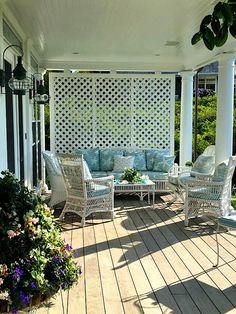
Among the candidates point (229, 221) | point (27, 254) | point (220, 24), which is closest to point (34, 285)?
point (27, 254)

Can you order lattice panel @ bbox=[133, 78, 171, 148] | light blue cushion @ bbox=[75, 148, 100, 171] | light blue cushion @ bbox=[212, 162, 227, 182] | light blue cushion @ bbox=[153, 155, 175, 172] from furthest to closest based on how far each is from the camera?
1. lattice panel @ bbox=[133, 78, 171, 148]
2. light blue cushion @ bbox=[75, 148, 100, 171]
3. light blue cushion @ bbox=[153, 155, 175, 172]
4. light blue cushion @ bbox=[212, 162, 227, 182]

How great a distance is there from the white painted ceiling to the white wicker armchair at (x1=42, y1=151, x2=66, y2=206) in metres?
1.88

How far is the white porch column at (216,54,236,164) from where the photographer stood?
5.95m

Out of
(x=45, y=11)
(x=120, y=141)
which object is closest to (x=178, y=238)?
(x=45, y=11)

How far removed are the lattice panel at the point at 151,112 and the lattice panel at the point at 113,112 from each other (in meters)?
0.18

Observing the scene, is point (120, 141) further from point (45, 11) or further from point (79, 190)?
point (45, 11)

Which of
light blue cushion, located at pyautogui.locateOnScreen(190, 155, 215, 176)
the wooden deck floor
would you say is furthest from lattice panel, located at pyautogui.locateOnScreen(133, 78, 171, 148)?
the wooden deck floor

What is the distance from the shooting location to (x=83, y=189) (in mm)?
5723

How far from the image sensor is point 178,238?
4.93 m

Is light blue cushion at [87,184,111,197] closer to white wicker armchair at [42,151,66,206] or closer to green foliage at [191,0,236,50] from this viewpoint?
white wicker armchair at [42,151,66,206]

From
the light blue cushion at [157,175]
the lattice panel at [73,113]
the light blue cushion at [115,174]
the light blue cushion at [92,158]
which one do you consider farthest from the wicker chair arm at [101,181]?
the lattice panel at [73,113]

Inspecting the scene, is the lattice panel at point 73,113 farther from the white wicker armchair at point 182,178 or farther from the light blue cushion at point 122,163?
the white wicker armchair at point 182,178

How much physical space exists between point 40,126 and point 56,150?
638mm

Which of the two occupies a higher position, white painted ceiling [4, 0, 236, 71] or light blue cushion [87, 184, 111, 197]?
white painted ceiling [4, 0, 236, 71]
